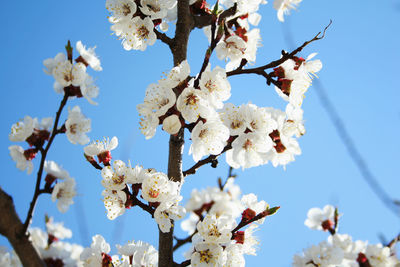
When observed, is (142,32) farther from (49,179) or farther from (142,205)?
(49,179)

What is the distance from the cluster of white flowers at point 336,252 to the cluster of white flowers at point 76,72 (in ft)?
8.33

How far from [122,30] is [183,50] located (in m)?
0.43

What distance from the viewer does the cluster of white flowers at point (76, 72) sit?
2551 mm

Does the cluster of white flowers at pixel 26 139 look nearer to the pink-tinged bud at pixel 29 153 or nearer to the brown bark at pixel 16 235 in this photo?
the pink-tinged bud at pixel 29 153

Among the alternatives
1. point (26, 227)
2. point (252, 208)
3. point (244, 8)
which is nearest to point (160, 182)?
point (252, 208)

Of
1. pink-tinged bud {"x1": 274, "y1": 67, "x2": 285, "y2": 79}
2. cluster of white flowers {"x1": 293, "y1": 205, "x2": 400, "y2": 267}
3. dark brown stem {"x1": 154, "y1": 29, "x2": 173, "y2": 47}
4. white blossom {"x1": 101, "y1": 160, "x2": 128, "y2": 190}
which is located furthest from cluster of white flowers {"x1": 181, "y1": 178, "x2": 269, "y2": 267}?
cluster of white flowers {"x1": 293, "y1": 205, "x2": 400, "y2": 267}

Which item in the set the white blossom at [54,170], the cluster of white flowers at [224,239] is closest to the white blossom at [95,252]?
the cluster of white flowers at [224,239]

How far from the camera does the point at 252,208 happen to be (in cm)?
201

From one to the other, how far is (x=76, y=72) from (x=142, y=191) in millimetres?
1304

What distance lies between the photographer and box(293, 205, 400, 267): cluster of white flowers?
337 centimetres

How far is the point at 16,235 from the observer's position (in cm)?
179

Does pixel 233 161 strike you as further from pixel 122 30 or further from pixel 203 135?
pixel 122 30

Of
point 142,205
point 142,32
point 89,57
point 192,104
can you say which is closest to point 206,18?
point 142,32

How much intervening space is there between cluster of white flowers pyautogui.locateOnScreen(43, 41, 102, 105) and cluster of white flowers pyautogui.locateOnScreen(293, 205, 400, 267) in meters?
2.54
